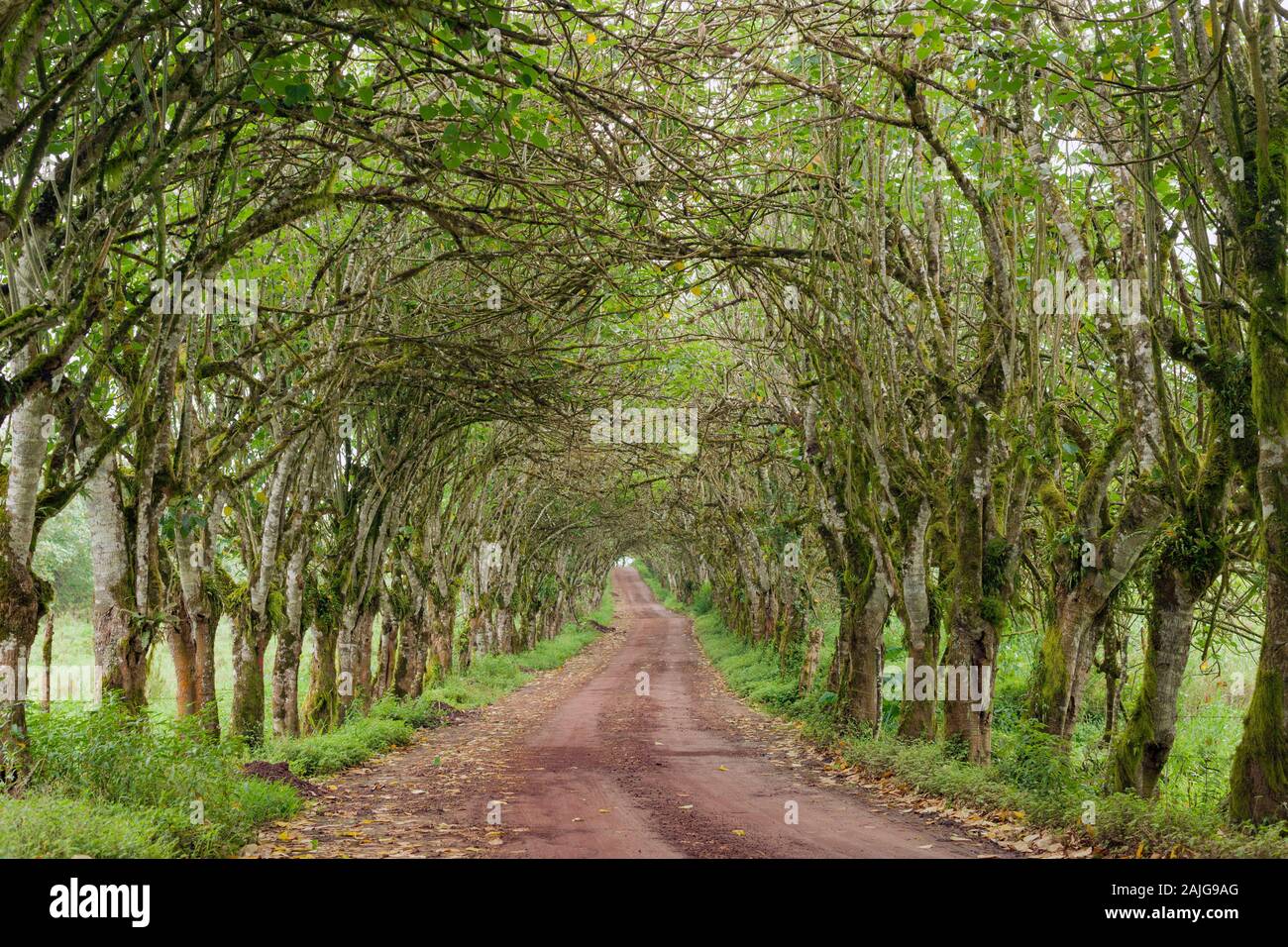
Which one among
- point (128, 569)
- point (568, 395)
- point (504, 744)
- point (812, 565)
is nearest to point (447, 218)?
point (128, 569)

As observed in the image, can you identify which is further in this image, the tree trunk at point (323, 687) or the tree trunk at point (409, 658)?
the tree trunk at point (409, 658)

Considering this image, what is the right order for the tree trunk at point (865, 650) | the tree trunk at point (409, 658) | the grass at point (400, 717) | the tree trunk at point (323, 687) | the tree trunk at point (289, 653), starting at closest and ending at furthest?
the grass at point (400, 717) < the tree trunk at point (289, 653) < the tree trunk at point (865, 650) < the tree trunk at point (323, 687) < the tree trunk at point (409, 658)

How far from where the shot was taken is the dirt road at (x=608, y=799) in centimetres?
786

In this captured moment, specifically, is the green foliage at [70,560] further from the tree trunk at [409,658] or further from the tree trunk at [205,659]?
the tree trunk at [205,659]

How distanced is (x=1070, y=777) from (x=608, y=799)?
15.4ft

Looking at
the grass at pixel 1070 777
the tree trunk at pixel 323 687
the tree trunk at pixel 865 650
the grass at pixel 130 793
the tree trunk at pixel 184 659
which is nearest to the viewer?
the grass at pixel 130 793

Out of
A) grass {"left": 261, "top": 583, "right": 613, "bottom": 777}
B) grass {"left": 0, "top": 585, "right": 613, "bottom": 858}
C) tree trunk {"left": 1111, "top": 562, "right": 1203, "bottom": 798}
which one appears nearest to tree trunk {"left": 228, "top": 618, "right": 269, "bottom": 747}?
grass {"left": 261, "top": 583, "right": 613, "bottom": 777}

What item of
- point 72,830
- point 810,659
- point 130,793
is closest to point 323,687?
point 130,793

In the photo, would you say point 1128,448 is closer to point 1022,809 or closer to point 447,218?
point 1022,809

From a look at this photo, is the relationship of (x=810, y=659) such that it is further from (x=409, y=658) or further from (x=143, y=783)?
(x=143, y=783)

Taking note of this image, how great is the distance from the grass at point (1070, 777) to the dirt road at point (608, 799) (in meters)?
0.61

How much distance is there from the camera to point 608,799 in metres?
10.4

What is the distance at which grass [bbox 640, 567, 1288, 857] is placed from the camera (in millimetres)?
6527

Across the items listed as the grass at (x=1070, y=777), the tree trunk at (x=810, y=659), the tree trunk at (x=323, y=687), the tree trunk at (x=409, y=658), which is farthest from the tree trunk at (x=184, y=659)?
the tree trunk at (x=810, y=659)
